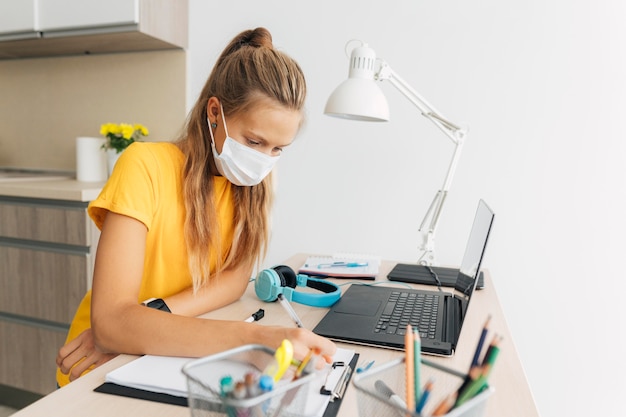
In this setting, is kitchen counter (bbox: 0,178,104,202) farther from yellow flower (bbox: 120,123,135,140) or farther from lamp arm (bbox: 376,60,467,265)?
lamp arm (bbox: 376,60,467,265)

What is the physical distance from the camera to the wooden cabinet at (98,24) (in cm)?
202

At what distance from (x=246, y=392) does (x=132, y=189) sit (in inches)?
24.9

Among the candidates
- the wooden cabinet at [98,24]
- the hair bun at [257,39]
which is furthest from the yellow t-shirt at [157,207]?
the wooden cabinet at [98,24]

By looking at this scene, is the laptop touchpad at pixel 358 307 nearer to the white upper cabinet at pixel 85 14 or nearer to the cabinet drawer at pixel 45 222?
the cabinet drawer at pixel 45 222

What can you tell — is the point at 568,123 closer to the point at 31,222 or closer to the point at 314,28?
the point at 314,28

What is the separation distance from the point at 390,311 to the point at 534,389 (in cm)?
121

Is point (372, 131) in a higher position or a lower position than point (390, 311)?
higher

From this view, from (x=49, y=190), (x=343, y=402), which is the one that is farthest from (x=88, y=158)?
(x=343, y=402)

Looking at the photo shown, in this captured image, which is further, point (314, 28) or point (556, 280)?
point (314, 28)

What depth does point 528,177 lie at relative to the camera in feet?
6.09

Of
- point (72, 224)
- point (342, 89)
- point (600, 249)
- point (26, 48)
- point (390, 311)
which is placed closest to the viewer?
point (390, 311)

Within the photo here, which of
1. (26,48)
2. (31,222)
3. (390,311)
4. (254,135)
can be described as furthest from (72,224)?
(390,311)

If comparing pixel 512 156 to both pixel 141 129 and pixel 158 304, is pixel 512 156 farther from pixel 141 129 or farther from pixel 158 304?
pixel 141 129

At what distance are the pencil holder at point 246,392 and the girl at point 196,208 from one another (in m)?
0.33
